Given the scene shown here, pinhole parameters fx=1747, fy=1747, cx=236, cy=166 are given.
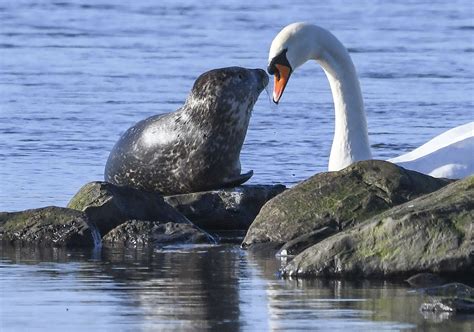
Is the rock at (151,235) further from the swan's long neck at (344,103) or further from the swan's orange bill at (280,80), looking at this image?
the swan's long neck at (344,103)

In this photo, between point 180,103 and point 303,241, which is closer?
point 303,241

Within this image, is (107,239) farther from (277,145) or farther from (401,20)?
(401,20)

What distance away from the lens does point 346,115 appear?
14984 millimetres

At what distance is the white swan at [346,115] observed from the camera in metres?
13.5

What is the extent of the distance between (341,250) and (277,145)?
683 centimetres

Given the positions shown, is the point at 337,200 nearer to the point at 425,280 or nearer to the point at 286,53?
the point at 425,280

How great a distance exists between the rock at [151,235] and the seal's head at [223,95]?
89.1 inches

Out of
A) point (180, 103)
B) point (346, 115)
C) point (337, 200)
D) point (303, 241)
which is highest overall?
point (180, 103)

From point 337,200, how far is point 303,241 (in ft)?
2.00

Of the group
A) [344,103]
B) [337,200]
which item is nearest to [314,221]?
[337,200]

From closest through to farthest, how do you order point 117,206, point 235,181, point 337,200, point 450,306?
point 450,306 → point 337,200 → point 117,206 → point 235,181

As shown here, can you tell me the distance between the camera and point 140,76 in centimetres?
2294

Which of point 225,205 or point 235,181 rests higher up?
point 235,181

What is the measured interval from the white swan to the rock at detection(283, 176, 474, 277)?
296 centimetres
